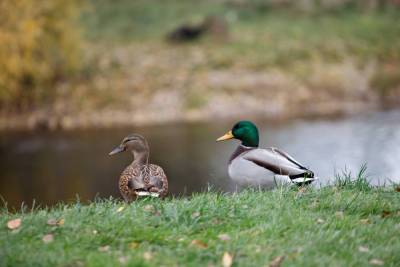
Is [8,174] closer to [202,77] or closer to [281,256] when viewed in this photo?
[202,77]

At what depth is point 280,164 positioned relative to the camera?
22.0ft

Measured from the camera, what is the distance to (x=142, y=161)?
736 centimetres

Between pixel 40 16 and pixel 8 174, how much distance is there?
5.65m

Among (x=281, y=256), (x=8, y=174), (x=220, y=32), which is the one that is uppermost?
(x=220, y=32)

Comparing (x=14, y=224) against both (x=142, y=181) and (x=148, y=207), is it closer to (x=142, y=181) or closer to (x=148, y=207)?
(x=148, y=207)

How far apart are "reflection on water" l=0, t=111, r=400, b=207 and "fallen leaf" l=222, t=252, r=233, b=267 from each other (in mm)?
6778

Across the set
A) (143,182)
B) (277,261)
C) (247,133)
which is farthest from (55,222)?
(247,133)

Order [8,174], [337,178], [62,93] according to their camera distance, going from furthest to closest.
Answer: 1. [62,93]
2. [8,174]
3. [337,178]

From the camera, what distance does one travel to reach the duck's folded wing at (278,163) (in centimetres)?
668

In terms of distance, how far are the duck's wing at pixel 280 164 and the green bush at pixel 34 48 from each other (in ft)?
39.7

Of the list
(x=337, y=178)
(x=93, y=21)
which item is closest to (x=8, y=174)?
(x=337, y=178)

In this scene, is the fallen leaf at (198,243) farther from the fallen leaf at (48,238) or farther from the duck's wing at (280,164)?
the duck's wing at (280,164)

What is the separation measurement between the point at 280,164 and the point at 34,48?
13415 mm

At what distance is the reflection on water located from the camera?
43.4 feet
